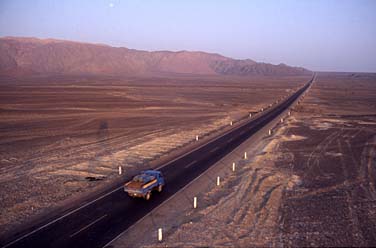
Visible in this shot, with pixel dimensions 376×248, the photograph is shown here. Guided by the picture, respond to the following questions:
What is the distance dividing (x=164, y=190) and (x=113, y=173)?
6.07 metres

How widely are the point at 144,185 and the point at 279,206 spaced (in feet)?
25.7

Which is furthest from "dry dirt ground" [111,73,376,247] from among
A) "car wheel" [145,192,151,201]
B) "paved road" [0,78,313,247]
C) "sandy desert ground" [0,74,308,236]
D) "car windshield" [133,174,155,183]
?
"sandy desert ground" [0,74,308,236]

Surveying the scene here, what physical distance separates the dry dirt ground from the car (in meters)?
1.39

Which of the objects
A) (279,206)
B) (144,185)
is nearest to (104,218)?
(144,185)

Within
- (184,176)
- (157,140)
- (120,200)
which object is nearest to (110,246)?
(120,200)

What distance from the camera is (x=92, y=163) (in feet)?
98.0

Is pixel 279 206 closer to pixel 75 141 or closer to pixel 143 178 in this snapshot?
pixel 143 178

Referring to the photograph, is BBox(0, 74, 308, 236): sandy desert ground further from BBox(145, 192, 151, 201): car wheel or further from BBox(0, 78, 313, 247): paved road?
BBox(145, 192, 151, 201): car wheel

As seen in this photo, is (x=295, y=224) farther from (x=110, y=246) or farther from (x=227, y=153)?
(x=227, y=153)

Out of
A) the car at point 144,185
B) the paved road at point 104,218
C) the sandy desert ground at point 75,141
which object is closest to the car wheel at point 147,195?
the car at point 144,185

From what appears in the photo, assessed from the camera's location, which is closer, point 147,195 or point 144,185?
point 144,185

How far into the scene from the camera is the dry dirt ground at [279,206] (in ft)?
52.5

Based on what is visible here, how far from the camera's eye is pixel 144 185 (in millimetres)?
20250

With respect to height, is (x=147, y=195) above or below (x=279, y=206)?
above
